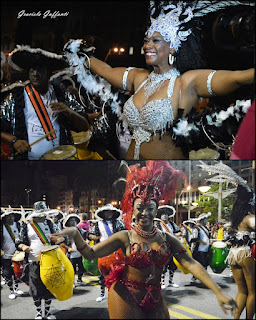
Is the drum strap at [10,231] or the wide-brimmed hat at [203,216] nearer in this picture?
the wide-brimmed hat at [203,216]

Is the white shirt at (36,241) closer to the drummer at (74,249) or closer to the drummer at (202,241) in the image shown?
the drummer at (74,249)

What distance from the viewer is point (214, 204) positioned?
10.1 ft

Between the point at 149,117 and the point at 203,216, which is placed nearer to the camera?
the point at 203,216

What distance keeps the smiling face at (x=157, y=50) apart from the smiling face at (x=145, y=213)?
808 millimetres

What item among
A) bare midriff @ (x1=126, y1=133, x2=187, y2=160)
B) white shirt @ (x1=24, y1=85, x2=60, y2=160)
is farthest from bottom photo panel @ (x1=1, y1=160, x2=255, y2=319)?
white shirt @ (x1=24, y1=85, x2=60, y2=160)

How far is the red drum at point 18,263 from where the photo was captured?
10.4 feet

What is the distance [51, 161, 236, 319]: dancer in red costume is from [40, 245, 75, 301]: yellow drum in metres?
0.13

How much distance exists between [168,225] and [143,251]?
0.20 metres

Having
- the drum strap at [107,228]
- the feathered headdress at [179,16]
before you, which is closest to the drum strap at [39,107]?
the drum strap at [107,228]

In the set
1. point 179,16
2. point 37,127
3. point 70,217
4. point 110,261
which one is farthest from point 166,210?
point 179,16

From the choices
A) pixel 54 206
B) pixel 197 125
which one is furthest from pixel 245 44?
pixel 54 206

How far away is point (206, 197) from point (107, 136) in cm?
72

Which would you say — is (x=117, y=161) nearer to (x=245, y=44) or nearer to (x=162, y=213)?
(x=162, y=213)

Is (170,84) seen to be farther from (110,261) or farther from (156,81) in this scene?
(110,261)
